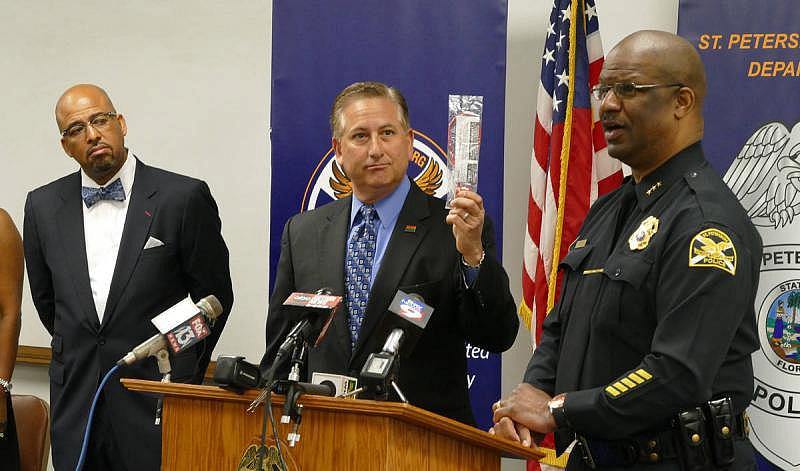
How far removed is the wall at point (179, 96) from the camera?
16.9 ft

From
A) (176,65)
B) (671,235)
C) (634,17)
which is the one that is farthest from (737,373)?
(176,65)

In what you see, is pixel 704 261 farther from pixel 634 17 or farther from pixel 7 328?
pixel 7 328

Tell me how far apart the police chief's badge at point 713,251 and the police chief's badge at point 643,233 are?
0.14 metres

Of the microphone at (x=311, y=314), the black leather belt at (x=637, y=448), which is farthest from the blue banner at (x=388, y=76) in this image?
the microphone at (x=311, y=314)

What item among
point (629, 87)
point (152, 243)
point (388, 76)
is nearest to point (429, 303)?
point (629, 87)

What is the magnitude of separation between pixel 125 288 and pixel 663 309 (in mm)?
2272

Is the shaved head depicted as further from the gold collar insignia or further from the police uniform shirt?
the gold collar insignia

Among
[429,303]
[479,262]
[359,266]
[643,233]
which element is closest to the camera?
[643,233]

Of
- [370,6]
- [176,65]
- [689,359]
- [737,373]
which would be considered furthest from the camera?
[176,65]

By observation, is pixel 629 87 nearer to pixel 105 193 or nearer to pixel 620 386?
pixel 620 386

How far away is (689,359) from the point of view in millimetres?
2191

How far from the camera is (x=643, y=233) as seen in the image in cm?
242

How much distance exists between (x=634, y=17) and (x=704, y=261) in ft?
8.14

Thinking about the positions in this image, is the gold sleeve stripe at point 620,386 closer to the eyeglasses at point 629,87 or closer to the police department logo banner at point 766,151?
the eyeglasses at point 629,87
